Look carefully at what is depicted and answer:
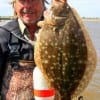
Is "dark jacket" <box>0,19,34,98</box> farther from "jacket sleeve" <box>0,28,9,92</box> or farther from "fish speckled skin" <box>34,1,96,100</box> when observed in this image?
"fish speckled skin" <box>34,1,96,100</box>

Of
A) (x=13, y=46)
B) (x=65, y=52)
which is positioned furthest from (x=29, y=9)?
(x=65, y=52)

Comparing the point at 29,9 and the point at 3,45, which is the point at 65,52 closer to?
the point at 29,9

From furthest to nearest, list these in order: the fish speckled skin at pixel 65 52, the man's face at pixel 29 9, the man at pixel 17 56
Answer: the man at pixel 17 56, the man's face at pixel 29 9, the fish speckled skin at pixel 65 52

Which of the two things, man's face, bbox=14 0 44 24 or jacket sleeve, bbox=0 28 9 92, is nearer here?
man's face, bbox=14 0 44 24

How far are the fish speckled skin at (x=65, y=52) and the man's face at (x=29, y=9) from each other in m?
0.89

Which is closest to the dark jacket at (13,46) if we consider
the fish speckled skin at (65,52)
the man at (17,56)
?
the man at (17,56)

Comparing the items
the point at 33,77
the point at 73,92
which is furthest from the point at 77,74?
the point at 33,77

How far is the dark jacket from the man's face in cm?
26

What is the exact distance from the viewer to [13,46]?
5.37 metres

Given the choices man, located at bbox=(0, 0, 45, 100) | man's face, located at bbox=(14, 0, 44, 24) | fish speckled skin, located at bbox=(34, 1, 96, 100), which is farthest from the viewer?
man, located at bbox=(0, 0, 45, 100)

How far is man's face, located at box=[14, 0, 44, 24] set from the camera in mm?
5012

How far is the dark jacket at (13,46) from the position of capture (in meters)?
5.36

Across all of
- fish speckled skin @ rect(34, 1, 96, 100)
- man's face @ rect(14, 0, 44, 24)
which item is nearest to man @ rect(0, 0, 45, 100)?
man's face @ rect(14, 0, 44, 24)

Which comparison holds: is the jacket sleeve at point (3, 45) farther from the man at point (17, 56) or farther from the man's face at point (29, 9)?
the man's face at point (29, 9)
